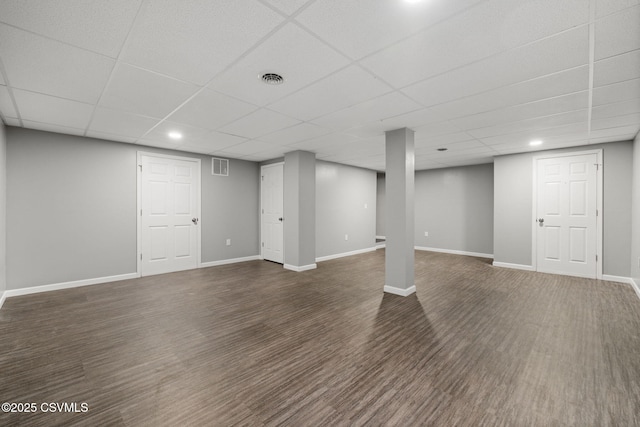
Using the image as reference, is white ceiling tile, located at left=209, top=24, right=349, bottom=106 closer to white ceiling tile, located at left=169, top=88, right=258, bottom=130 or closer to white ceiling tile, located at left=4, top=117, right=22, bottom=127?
white ceiling tile, located at left=169, top=88, right=258, bottom=130

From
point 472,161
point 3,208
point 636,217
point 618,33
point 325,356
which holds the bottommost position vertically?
point 325,356

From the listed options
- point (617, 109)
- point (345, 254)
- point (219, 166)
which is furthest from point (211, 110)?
point (345, 254)

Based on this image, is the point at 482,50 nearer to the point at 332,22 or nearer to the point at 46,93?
the point at 332,22

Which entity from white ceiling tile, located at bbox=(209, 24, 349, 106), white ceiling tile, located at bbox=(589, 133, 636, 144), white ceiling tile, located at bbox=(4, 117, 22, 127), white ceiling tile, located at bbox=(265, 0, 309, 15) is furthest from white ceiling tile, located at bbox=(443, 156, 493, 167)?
white ceiling tile, located at bbox=(4, 117, 22, 127)

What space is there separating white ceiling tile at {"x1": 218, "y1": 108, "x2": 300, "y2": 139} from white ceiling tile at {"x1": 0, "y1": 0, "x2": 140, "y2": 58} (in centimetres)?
155

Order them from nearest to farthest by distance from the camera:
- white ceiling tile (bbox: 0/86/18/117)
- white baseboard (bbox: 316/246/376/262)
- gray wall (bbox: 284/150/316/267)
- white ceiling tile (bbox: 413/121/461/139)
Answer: white ceiling tile (bbox: 0/86/18/117)
white ceiling tile (bbox: 413/121/461/139)
gray wall (bbox: 284/150/316/267)
white baseboard (bbox: 316/246/376/262)

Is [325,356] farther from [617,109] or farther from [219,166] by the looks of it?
[219,166]

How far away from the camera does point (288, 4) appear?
5.00ft

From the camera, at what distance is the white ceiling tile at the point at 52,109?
2809mm

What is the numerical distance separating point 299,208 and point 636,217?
5.54 m

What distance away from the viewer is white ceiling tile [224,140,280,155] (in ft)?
15.7

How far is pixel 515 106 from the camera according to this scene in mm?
3004

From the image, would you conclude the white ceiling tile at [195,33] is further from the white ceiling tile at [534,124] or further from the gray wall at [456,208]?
the gray wall at [456,208]

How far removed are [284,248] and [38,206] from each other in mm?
4089
